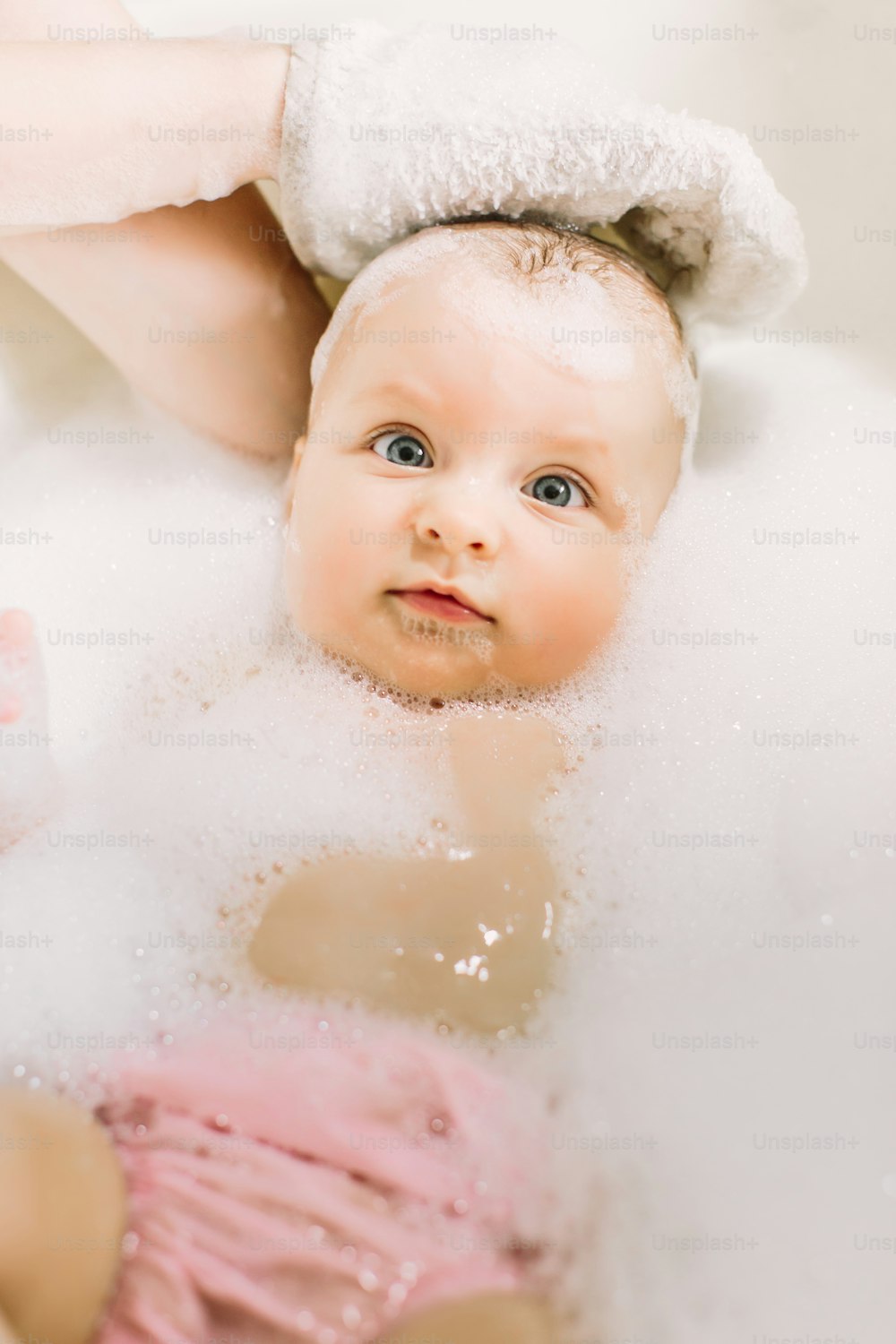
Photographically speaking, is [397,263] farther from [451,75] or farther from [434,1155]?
[434,1155]

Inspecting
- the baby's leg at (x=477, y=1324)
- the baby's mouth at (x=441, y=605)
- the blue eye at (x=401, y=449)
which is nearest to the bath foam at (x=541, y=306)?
the blue eye at (x=401, y=449)

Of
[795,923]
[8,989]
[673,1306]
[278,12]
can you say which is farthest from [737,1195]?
[278,12]

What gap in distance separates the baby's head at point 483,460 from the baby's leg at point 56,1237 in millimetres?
475

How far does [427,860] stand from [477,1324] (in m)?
0.35

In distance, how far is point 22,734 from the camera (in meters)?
1.00

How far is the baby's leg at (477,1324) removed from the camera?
0.78 metres

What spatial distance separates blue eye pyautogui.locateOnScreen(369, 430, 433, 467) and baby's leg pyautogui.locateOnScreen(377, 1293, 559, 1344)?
68 centimetres

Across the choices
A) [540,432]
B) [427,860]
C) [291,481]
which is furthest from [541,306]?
[427,860]

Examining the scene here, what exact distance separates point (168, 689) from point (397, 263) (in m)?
0.48

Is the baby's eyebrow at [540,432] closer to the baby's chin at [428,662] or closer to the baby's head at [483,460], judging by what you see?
the baby's head at [483,460]

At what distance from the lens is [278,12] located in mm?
1440

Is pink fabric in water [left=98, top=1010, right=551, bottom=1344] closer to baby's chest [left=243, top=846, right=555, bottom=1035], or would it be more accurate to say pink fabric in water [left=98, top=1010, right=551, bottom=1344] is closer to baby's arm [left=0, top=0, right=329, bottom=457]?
baby's chest [left=243, top=846, right=555, bottom=1035]

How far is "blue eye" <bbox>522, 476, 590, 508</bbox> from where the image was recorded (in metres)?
1.02

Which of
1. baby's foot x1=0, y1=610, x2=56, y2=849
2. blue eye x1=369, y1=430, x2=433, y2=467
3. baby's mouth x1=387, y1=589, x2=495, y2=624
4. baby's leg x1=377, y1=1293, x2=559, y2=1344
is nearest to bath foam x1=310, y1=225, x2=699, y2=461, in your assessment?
blue eye x1=369, y1=430, x2=433, y2=467
